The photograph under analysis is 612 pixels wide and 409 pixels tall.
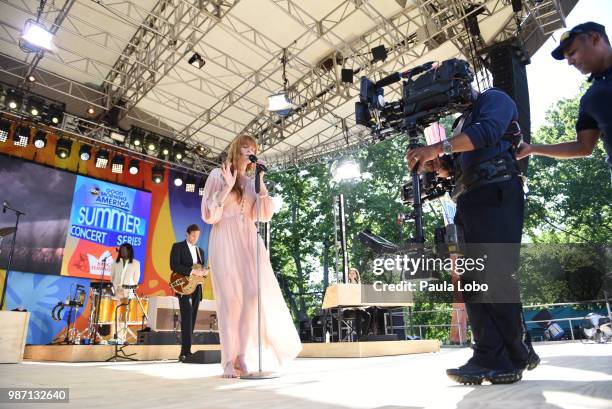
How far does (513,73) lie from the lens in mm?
6543

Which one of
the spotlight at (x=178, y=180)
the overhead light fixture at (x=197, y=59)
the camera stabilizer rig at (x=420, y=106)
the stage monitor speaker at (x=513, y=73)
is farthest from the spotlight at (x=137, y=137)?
the camera stabilizer rig at (x=420, y=106)

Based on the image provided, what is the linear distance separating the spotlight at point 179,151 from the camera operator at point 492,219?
1135cm

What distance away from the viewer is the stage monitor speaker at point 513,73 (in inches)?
246

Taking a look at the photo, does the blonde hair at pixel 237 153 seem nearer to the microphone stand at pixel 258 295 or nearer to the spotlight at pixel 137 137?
the microphone stand at pixel 258 295

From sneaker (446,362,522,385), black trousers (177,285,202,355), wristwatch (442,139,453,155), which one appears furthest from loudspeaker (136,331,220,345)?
wristwatch (442,139,453,155)

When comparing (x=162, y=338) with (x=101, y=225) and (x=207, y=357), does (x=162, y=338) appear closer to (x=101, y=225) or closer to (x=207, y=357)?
(x=207, y=357)

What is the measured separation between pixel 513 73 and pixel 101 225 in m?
10.6

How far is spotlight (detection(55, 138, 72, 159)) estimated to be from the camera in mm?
10711

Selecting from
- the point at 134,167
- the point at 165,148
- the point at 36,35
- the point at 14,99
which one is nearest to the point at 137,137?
the point at 165,148

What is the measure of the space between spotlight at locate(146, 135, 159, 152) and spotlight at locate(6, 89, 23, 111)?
120 inches

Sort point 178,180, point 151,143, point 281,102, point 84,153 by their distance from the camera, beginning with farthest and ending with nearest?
point 178,180 < point 151,143 < point 84,153 < point 281,102

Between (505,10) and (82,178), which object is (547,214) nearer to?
(505,10)

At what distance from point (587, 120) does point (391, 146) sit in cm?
1860

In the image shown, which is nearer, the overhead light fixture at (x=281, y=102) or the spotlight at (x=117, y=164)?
the overhead light fixture at (x=281, y=102)
